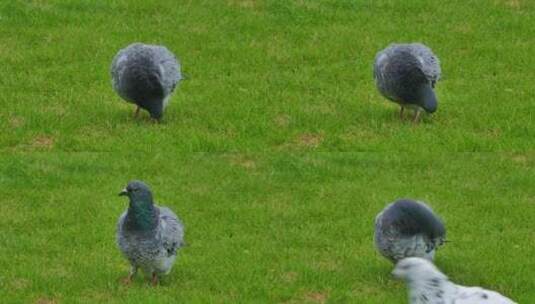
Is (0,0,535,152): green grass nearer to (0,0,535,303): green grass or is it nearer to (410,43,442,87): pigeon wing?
(0,0,535,303): green grass

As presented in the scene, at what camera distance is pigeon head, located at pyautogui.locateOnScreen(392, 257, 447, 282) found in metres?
12.8

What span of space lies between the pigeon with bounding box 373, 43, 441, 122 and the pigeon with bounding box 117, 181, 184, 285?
18.4 feet

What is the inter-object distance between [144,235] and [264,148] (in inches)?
176

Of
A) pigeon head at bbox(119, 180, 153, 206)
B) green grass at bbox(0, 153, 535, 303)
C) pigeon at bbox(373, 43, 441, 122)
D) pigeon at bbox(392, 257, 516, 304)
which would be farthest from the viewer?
pigeon at bbox(373, 43, 441, 122)

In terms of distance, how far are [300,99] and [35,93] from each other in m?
3.98

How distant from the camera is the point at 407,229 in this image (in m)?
16.2

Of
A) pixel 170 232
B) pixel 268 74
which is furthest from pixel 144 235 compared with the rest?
pixel 268 74

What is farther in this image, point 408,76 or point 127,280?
point 408,76

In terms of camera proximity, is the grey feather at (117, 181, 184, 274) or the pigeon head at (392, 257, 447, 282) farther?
the grey feather at (117, 181, 184, 274)

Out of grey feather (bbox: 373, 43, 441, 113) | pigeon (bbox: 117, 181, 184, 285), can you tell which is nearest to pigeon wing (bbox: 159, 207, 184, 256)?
pigeon (bbox: 117, 181, 184, 285)

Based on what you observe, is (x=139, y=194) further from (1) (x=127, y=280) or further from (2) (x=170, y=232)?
Result: (1) (x=127, y=280)

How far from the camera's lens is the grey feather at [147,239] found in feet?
52.1

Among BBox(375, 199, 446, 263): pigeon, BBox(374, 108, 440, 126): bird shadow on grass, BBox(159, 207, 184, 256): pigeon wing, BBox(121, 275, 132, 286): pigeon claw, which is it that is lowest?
BBox(121, 275, 132, 286): pigeon claw

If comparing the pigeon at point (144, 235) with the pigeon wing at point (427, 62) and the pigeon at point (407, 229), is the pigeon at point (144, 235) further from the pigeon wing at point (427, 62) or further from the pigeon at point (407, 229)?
the pigeon wing at point (427, 62)
